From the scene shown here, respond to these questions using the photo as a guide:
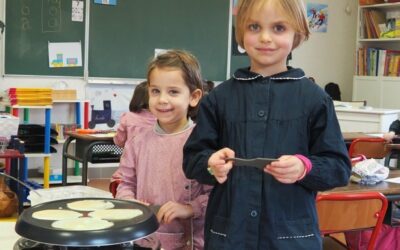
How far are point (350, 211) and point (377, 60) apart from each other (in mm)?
5075

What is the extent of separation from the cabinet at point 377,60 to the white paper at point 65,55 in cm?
348

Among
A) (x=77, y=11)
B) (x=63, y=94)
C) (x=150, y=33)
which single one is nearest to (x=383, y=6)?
(x=150, y=33)

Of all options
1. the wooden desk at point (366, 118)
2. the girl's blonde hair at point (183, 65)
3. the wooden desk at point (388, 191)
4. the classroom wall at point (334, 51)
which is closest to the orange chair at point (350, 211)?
the wooden desk at point (388, 191)

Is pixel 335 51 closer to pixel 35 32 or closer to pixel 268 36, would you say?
pixel 35 32

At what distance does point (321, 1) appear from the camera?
6848 mm

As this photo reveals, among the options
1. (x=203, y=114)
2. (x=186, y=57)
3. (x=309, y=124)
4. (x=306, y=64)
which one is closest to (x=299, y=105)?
(x=309, y=124)

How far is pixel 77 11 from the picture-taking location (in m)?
5.39

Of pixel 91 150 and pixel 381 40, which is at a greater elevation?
pixel 381 40

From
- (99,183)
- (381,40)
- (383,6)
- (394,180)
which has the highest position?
(383,6)

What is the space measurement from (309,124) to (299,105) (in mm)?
45

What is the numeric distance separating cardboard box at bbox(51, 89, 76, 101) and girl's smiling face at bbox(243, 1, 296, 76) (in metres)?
4.39

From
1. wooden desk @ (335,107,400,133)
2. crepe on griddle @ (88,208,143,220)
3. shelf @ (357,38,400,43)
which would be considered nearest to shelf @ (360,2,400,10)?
shelf @ (357,38,400,43)

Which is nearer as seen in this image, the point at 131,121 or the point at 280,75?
the point at 280,75

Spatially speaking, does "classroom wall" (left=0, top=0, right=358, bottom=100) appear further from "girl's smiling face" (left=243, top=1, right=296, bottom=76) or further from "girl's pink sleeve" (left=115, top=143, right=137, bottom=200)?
"girl's smiling face" (left=243, top=1, right=296, bottom=76)
